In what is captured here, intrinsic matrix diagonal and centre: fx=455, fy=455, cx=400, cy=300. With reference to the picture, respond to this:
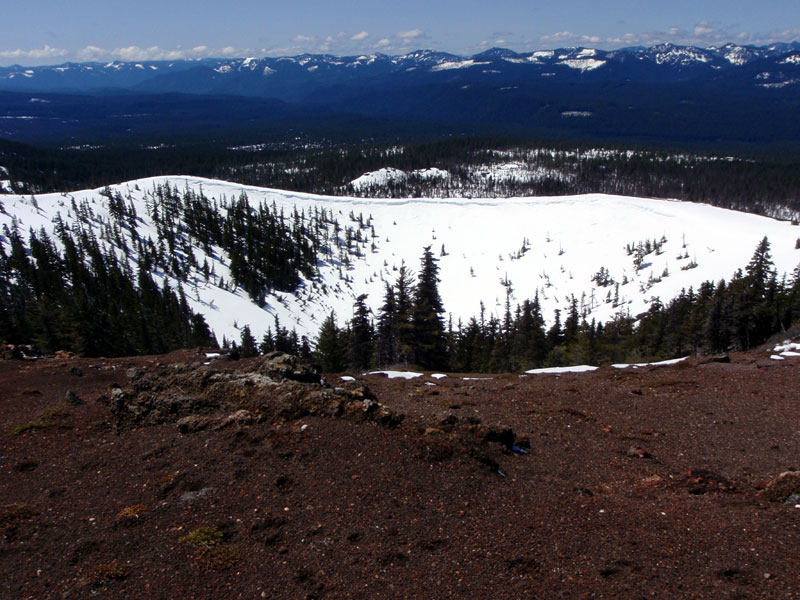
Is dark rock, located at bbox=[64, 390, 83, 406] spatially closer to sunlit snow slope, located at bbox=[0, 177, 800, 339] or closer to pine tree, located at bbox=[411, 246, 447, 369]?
pine tree, located at bbox=[411, 246, 447, 369]

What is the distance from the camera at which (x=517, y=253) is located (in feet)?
388

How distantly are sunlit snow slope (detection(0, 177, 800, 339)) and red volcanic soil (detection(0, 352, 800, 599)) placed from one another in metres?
69.3

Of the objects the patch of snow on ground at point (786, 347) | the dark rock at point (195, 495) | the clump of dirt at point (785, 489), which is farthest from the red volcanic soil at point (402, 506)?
the patch of snow on ground at point (786, 347)

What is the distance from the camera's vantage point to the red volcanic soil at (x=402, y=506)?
27.4ft

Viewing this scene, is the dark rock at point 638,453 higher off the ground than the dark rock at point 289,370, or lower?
lower

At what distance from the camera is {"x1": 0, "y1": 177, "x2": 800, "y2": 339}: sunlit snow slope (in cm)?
8719

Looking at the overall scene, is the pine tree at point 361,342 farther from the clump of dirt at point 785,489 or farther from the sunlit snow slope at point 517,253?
the sunlit snow slope at point 517,253

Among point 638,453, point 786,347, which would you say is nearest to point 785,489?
point 638,453

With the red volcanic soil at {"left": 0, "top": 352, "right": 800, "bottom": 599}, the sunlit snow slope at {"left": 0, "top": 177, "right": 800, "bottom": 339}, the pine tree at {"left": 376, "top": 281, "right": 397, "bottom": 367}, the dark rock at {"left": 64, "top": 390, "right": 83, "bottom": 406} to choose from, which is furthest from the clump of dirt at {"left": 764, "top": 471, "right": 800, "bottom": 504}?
the sunlit snow slope at {"left": 0, "top": 177, "right": 800, "bottom": 339}

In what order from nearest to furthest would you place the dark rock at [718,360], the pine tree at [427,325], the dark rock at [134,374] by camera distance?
the dark rock at [134,374], the dark rock at [718,360], the pine tree at [427,325]

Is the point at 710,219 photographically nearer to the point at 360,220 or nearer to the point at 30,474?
the point at 360,220

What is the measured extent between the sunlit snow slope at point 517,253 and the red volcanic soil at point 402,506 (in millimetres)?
69343

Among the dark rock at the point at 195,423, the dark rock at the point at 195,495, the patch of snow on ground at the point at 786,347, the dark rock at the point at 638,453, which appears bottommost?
the patch of snow on ground at the point at 786,347

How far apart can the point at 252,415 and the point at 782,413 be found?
1786 cm
